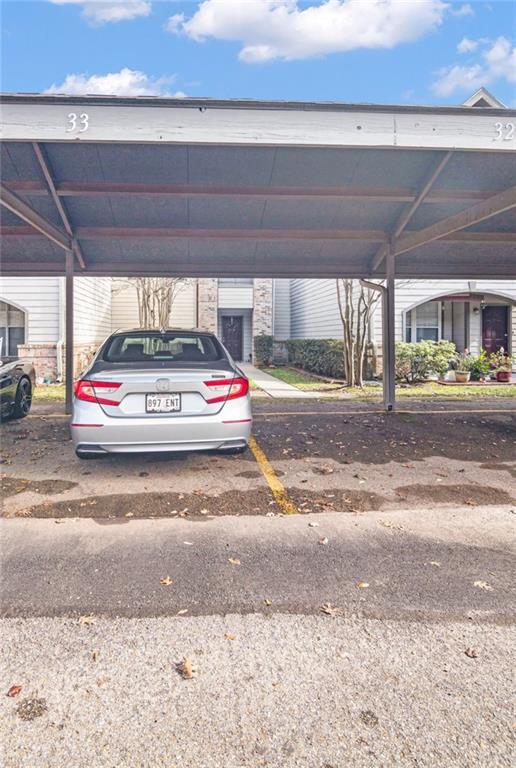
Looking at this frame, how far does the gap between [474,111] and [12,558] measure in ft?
18.2

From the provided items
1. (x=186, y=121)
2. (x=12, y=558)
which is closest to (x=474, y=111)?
(x=186, y=121)

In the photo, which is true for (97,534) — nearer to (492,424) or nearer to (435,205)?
(492,424)

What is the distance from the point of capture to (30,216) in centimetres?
712

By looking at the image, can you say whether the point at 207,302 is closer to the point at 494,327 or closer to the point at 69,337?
the point at 494,327

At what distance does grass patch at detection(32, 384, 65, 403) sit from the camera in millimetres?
11109

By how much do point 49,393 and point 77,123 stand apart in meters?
8.68

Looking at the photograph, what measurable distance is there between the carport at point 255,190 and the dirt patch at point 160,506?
3262 millimetres

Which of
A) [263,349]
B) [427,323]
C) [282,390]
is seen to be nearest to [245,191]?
[282,390]

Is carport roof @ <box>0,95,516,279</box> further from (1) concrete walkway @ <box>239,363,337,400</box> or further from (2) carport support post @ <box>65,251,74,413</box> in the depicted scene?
(1) concrete walkway @ <box>239,363,337,400</box>

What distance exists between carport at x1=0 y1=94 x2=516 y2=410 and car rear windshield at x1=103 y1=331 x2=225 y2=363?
77.5 inches

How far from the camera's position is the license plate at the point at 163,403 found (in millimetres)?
4715

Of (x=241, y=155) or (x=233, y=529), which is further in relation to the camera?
(x=241, y=155)

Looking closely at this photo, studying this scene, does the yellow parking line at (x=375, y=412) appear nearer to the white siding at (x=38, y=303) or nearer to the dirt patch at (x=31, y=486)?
the dirt patch at (x=31, y=486)

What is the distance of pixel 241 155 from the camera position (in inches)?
267
